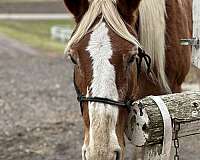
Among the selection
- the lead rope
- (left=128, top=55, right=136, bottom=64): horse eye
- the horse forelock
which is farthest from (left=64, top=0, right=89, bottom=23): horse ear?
the lead rope

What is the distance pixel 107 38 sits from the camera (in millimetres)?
3115

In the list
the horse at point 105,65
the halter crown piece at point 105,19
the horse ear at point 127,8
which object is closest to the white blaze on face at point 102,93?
the horse at point 105,65

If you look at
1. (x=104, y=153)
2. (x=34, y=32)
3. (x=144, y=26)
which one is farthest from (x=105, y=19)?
(x=34, y=32)

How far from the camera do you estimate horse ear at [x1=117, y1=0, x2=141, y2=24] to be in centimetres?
329

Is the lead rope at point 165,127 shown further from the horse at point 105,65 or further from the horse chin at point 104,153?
the horse chin at point 104,153

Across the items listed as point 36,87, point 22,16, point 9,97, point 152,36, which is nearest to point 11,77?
point 36,87

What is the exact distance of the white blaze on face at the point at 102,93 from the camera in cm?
293

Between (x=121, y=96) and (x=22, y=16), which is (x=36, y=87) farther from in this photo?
(x=22, y=16)

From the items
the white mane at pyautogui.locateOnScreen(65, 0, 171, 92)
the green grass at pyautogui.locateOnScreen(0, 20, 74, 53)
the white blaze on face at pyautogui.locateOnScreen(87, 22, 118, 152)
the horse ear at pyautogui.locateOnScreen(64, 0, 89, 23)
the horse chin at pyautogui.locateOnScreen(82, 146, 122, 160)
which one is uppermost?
the horse ear at pyautogui.locateOnScreen(64, 0, 89, 23)

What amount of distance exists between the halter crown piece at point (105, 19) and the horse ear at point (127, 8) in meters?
0.05

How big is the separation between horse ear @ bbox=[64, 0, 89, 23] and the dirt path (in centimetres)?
319

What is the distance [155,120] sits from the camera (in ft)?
10.3

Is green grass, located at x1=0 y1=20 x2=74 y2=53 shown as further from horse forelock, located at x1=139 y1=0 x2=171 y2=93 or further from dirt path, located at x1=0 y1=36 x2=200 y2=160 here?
horse forelock, located at x1=139 y1=0 x2=171 y2=93

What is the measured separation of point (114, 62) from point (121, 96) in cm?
20
